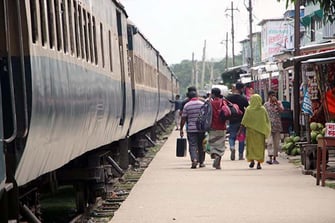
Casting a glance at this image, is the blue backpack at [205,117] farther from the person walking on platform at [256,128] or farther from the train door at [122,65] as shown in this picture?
the train door at [122,65]

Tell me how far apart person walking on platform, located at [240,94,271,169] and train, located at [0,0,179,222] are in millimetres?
4037

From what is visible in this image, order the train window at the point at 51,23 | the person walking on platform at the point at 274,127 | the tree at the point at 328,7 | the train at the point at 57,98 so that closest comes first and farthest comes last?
the train at the point at 57,98
the train window at the point at 51,23
the tree at the point at 328,7
the person walking on platform at the point at 274,127

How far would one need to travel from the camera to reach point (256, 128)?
19766 millimetres

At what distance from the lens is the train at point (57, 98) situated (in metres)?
6.47

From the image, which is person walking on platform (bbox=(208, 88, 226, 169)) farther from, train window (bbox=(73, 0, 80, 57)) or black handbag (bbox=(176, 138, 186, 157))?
train window (bbox=(73, 0, 80, 57))

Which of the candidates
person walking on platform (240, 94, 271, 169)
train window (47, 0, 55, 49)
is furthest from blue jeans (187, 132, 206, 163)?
train window (47, 0, 55, 49)

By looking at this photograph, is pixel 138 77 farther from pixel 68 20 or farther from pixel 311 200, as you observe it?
pixel 68 20

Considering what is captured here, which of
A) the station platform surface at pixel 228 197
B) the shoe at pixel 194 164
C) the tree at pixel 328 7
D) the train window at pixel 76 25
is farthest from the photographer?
the shoe at pixel 194 164

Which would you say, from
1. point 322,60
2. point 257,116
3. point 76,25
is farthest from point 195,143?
point 76,25

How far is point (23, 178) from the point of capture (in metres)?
6.80

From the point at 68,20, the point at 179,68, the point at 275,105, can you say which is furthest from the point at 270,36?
the point at 179,68

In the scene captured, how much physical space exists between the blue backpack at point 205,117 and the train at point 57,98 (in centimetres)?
341

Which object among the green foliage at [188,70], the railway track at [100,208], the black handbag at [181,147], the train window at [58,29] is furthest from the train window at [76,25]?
the green foliage at [188,70]

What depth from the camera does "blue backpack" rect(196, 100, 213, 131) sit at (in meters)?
19.7
